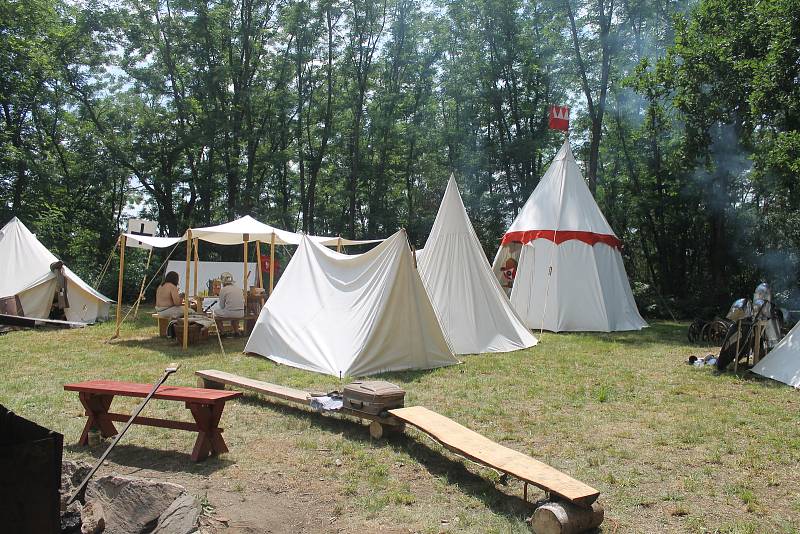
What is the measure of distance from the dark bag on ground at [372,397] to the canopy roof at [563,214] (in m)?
8.46

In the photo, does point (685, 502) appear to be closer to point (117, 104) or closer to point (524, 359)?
point (524, 359)

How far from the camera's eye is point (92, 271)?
64.2 ft

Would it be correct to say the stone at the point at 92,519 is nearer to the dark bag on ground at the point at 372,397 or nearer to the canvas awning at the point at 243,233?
the dark bag on ground at the point at 372,397

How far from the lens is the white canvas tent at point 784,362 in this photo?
22.8 ft

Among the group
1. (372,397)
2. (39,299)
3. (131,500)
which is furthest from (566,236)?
(39,299)

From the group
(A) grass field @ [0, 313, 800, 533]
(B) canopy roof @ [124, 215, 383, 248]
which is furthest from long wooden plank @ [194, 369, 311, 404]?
(B) canopy roof @ [124, 215, 383, 248]

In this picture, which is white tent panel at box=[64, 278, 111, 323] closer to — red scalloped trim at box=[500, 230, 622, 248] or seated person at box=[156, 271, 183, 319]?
seated person at box=[156, 271, 183, 319]

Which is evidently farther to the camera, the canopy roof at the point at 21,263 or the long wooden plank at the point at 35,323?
the canopy roof at the point at 21,263

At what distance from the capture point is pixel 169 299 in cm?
1024

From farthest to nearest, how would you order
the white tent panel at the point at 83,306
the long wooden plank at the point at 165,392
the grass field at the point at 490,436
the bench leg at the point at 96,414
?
1. the white tent panel at the point at 83,306
2. the bench leg at the point at 96,414
3. the long wooden plank at the point at 165,392
4. the grass field at the point at 490,436

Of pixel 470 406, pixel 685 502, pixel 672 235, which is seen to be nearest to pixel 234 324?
pixel 470 406

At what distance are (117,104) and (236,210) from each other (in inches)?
260

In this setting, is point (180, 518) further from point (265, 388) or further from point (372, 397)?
point (265, 388)

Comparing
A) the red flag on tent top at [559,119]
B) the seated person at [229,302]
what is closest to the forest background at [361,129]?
the red flag on tent top at [559,119]
